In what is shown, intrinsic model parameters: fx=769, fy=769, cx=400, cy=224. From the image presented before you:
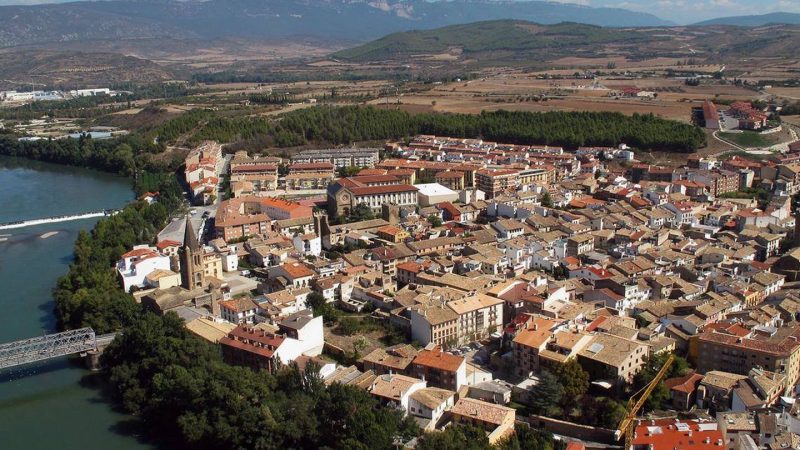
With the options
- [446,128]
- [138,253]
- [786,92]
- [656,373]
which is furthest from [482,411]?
[786,92]

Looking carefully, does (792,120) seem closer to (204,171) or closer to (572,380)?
(204,171)

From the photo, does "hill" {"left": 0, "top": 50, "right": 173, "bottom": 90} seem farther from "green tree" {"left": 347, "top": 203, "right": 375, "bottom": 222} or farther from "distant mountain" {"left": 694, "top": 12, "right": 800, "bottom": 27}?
"distant mountain" {"left": 694, "top": 12, "right": 800, "bottom": 27}

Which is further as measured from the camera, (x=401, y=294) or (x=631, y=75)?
(x=631, y=75)

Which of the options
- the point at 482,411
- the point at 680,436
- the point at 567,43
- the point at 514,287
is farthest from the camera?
the point at 567,43

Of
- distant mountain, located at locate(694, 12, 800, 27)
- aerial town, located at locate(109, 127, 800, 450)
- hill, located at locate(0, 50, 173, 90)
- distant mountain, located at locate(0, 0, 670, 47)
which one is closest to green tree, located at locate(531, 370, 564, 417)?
aerial town, located at locate(109, 127, 800, 450)

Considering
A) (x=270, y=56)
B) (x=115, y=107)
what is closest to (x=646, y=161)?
(x=115, y=107)

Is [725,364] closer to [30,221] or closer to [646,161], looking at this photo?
[646,161]
